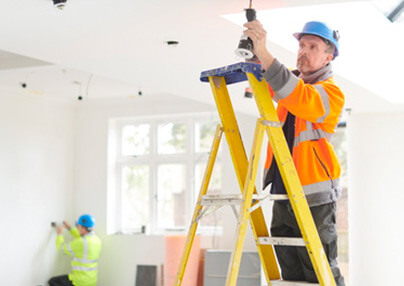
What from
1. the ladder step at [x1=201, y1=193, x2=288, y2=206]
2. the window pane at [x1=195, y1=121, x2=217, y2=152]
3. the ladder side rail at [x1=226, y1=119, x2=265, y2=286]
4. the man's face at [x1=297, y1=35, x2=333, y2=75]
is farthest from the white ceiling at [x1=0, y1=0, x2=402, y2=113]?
the window pane at [x1=195, y1=121, x2=217, y2=152]

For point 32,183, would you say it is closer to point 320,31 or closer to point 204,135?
point 204,135

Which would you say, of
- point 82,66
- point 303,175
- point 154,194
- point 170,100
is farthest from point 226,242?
point 303,175

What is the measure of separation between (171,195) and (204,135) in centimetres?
93

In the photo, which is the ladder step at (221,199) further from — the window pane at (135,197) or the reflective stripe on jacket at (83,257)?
the window pane at (135,197)

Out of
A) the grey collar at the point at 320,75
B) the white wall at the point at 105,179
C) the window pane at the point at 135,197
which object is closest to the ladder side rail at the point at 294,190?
the grey collar at the point at 320,75

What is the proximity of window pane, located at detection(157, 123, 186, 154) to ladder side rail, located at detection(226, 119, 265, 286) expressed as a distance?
20.7 feet

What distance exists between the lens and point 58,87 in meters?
8.08

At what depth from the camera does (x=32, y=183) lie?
827 cm

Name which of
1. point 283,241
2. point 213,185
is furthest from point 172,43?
point 213,185

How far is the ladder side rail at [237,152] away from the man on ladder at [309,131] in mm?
116

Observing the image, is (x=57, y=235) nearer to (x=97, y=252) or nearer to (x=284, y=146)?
(x=97, y=252)

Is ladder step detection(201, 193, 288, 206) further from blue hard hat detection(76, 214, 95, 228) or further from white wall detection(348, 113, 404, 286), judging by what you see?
blue hard hat detection(76, 214, 95, 228)

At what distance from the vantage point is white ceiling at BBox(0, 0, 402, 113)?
3531 millimetres

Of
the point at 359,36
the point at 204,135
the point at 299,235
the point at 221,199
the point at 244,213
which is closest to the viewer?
the point at 244,213
